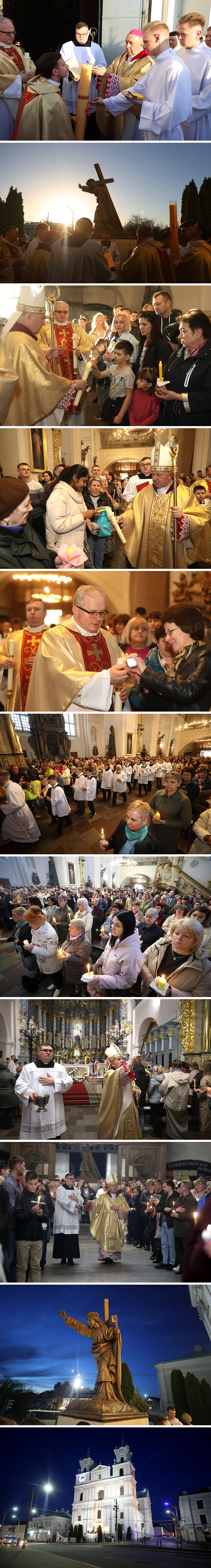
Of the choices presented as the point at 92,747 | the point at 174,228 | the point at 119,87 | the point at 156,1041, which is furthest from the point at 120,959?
the point at 119,87

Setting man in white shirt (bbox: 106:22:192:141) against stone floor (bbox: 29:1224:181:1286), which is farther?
stone floor (bbox: 29:1224:181:1286)

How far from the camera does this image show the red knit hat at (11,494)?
260 inches

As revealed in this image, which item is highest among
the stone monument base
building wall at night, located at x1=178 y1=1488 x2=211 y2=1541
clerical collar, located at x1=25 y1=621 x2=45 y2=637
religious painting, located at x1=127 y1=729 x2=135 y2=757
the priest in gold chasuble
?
clerical collar, located at x1=25 y1=621 x2=45 y2=637

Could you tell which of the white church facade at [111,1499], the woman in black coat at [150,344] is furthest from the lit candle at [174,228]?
the white church facade at [111,1499]

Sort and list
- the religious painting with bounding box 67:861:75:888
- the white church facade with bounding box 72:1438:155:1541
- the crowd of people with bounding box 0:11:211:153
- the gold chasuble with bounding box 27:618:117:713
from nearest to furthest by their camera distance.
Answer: the white church facade with bounding box 72:1438:155:1541 < the crowd of people with bounding box 0:11:211:153 < the gold chasuble with bounding box 27:618:117:713 < the religious painting with bounding box 67:861:75:888

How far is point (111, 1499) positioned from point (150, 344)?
7320 millimetres

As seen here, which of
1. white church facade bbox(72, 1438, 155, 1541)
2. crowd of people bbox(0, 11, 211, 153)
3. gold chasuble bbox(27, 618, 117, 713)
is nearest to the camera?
white church facade bbox(72, 1438, 155, 1541)

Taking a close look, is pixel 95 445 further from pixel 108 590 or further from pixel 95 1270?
pixel 95 1270

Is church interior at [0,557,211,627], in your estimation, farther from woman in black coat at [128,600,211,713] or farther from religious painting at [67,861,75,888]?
religious painting at [67,861,75,888]

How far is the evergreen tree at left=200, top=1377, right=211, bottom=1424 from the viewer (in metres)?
6.59

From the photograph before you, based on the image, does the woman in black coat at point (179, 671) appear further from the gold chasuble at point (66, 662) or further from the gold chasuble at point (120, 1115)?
the gold chasuble at point (120, 1115)

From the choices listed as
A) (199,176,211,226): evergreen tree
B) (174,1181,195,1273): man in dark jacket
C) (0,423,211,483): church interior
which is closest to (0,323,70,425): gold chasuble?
(0,423,211,483): church interior

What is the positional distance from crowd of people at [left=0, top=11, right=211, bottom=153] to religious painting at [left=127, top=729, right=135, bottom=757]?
3.81 meters

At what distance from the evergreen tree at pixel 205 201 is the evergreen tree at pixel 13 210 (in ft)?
3.76
